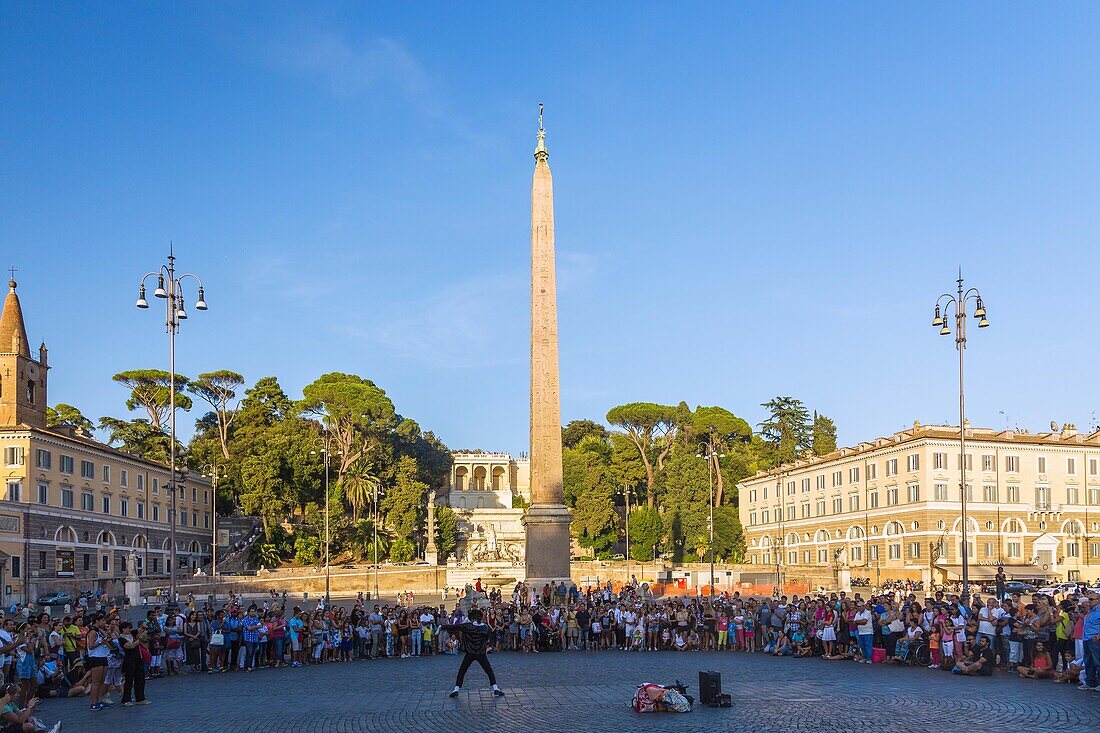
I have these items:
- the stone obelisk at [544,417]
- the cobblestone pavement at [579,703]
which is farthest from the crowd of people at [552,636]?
the stone obelisk at [544,417]

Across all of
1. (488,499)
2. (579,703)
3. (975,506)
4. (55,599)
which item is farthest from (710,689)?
(488,499)

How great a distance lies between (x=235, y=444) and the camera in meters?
75.9

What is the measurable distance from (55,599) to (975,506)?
46411mm

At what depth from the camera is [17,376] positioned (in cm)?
5700

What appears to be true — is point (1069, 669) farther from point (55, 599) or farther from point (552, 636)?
point (55, 599)

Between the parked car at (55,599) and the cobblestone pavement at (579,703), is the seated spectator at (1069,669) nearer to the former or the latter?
the cobblestone pavement at (579,703)

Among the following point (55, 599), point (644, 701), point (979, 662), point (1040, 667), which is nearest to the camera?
point (644, 701)

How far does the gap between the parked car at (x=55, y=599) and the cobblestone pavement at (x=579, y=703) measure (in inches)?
1147

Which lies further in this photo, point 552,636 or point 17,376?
point 17,376

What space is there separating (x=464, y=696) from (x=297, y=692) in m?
2.81

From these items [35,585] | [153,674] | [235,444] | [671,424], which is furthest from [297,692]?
[671,424]

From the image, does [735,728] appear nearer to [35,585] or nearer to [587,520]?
[35,585]

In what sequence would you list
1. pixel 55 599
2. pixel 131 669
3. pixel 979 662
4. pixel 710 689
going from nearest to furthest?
pixel 710 689
pixel 131 669
pixel 979 662
pixel 55 599

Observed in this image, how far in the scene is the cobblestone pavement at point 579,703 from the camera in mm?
12305
